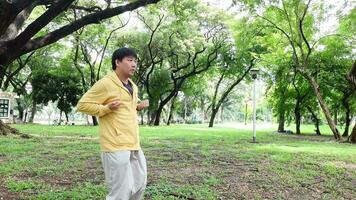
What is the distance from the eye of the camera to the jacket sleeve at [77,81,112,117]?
12.1 ft

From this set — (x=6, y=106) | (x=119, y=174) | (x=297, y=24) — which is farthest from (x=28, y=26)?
(x=6, y=106)

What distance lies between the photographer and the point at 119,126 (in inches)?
148

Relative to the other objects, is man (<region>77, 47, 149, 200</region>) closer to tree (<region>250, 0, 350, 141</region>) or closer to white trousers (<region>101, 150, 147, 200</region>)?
white trousers (<region>101, 150, 147, 200</region>)

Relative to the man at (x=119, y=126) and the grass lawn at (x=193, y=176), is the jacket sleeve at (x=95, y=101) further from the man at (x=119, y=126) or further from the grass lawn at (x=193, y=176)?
the grass lawn at (x=193, y=176)

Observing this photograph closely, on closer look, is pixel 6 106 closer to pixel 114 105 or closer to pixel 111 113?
pixel 111 113

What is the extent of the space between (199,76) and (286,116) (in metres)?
11.8

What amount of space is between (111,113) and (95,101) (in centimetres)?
19

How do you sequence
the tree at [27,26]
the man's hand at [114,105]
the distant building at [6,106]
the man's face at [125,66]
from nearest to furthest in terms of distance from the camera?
the man's hand at [114,105], the man's face at [125,66], the tree at [27,26], the distant building at [6,106]

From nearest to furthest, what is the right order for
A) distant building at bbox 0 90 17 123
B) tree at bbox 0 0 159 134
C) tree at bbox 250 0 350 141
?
tree at bbox 0 0 159 134 < tree at bbox 250 0 350 141 < distant building at bbox 0 90 17 123

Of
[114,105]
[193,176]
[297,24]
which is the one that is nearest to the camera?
[114,105]

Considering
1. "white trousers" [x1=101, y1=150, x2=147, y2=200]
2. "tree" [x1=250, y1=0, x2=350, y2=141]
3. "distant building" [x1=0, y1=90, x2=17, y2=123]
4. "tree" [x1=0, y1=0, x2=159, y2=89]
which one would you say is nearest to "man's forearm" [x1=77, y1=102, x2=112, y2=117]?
"white trousers" [x1=101, y1=150, x2=147, y2=200]

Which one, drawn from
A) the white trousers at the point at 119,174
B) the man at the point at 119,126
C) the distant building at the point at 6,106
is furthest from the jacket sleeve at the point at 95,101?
the distant building at the point at 6,106

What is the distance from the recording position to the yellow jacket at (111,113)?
12.2 feet

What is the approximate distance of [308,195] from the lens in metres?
6.18
